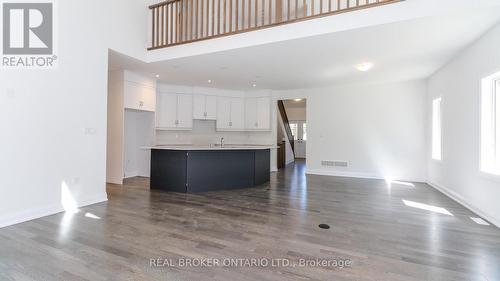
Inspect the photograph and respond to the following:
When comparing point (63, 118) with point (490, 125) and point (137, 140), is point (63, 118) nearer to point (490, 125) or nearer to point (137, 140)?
point (137, 140)

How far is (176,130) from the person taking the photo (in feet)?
22.6

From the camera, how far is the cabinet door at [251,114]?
7.55 m

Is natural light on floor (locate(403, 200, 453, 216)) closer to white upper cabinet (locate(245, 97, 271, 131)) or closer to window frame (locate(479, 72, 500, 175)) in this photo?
window frame (locate(479, 72, 500, 175))

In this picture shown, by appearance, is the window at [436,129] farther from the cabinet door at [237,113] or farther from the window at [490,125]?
the cabinet door at [237,113]

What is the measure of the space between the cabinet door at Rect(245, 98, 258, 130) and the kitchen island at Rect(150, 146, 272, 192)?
243 centimetres

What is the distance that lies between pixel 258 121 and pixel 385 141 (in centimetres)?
352

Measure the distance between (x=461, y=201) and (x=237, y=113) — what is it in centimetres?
558

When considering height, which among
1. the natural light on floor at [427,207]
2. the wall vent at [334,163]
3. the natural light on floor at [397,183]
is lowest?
the natural light on floor at [427,207]

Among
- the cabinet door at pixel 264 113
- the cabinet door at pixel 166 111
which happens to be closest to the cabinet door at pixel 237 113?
the cabinet door at pixel 264 113

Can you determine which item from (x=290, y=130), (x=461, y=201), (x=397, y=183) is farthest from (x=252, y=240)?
(x=290, y=130)

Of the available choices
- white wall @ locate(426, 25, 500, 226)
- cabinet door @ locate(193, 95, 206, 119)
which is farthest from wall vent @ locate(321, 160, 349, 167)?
cabinet door @ locate(193, 95, 206, 119)

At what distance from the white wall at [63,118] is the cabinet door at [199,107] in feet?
8.62

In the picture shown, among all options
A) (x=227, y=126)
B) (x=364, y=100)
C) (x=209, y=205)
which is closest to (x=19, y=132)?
(x=209, y=205)

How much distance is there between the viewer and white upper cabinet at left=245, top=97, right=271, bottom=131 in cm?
739
